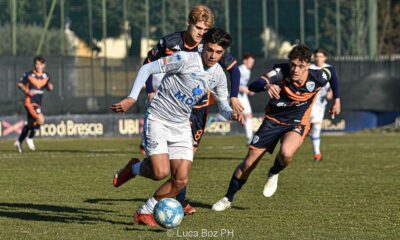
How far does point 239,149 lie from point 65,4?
12.7 m

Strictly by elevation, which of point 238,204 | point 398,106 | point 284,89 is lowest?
point 398,106

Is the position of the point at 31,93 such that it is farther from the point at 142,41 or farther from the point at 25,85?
the point at 142,41

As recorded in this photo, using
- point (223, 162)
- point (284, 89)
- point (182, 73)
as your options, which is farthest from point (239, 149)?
point (182, 73)

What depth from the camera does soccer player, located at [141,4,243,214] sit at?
10.8 meters

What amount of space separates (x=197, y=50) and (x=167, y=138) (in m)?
1.14

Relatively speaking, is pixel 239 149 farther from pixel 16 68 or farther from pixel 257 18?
pixel 257 18

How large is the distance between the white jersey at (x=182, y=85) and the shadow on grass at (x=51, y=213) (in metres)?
1.27

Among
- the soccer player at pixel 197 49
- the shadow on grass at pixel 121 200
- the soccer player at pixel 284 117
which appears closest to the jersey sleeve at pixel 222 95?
the soccer player at pixel 197 49

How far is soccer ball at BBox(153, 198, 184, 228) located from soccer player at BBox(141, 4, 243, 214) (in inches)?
55.1

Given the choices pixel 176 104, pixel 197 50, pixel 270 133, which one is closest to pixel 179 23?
pixel 270 133

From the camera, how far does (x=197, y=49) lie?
11.0 m

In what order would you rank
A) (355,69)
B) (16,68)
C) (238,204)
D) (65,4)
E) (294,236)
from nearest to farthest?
(294,236) < (238,204) < (16,68) < (65,4) < (355,69)

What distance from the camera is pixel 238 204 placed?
12844 millimetres

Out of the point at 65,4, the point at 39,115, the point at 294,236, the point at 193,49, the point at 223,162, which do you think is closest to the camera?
the point at 294,236
